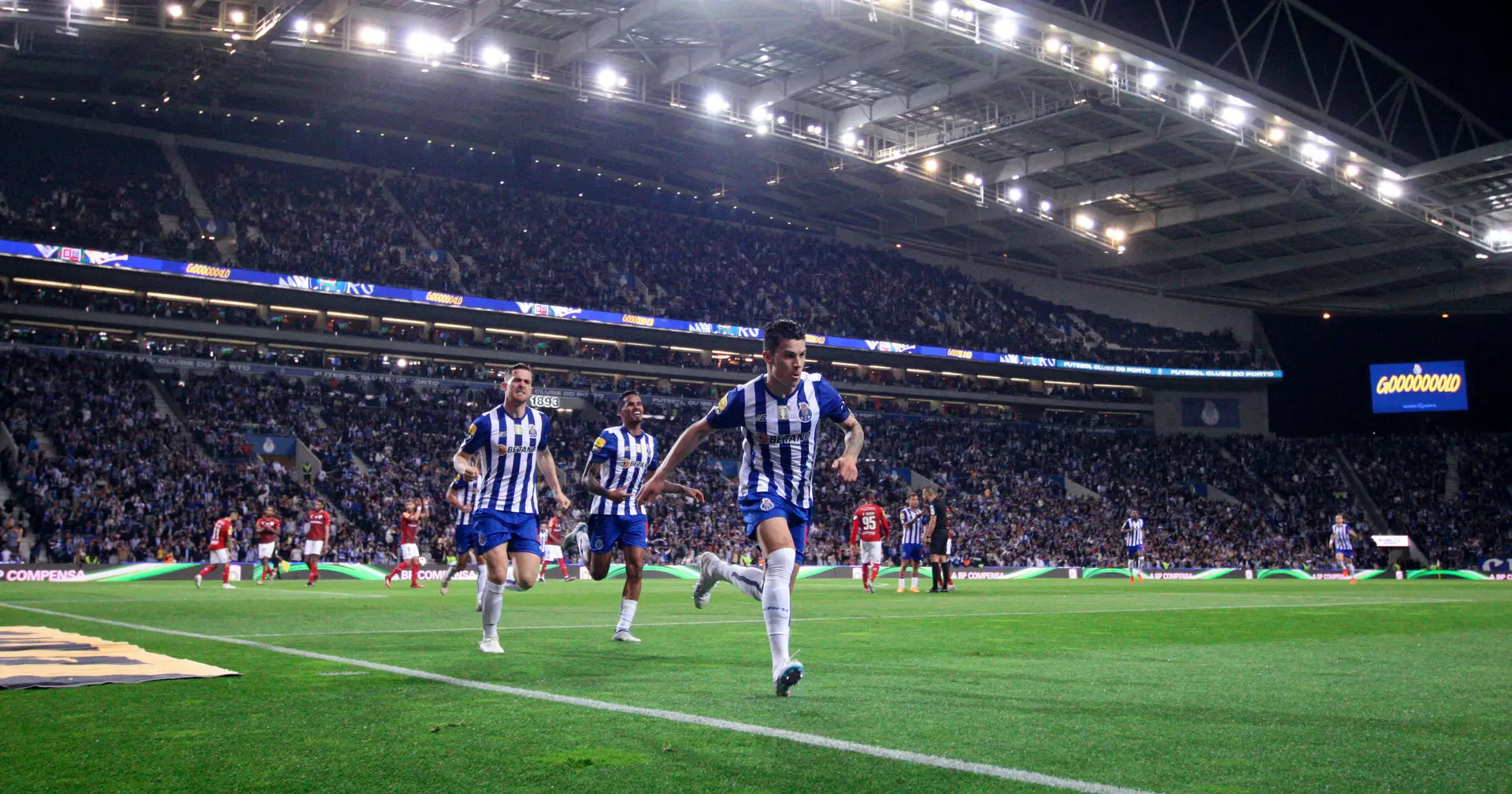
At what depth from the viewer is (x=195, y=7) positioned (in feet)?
115

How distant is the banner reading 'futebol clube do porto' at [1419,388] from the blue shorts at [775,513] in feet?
197

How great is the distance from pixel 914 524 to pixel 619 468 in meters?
14.0

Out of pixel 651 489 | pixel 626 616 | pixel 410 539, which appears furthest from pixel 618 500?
pixel 410 539

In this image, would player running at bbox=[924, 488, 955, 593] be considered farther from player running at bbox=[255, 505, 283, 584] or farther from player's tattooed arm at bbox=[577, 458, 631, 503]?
player running at bbox=[255, 505, 283, 584]

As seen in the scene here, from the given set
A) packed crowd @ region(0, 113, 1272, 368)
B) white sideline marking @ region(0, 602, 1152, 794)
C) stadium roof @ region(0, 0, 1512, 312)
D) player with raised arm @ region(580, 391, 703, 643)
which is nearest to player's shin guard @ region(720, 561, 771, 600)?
white sideline marking @ region(0, 602, 1152, 794)

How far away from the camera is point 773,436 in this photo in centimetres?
730

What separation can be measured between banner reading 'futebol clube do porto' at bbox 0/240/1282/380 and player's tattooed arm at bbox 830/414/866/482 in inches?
1534

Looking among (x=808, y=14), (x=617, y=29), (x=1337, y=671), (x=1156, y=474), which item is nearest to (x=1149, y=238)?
(x=1156, y=474)

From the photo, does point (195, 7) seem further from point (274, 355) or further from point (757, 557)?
point (757, 557)

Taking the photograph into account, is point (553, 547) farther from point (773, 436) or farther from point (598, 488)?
point (773, 436)

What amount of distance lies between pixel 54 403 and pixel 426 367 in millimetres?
15843

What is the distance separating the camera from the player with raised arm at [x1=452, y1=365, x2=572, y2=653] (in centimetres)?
966

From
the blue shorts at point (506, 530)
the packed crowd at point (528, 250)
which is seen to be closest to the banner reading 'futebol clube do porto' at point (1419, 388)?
the packed crowd at point (528, 250)

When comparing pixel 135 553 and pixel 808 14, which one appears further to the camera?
pixel 808 14
